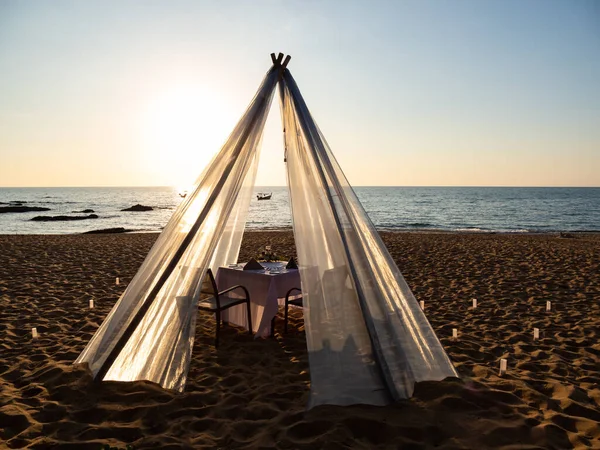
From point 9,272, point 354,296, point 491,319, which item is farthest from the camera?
point 9,272

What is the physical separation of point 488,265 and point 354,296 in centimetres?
792

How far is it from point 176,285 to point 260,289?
138 centimetres

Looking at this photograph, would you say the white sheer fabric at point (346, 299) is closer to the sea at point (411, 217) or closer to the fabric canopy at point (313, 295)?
the fabric canopy at point (313, 295)

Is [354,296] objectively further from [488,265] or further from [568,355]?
[488,265]

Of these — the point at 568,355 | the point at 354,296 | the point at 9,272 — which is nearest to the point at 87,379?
the point at 354,296

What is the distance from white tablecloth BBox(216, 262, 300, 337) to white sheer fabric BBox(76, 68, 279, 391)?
1.14m

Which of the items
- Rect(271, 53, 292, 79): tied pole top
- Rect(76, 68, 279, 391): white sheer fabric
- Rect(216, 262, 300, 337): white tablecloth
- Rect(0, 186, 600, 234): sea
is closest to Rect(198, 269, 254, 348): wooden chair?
Rect(216, 262, 300, 337): white tablecloth

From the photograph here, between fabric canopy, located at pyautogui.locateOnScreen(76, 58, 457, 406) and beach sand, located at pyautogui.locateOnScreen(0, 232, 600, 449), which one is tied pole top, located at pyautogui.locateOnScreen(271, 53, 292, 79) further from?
beach sand, located at pyautogui.locateOnScreen(0, 232, 600, 449)

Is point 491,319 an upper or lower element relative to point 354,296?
lower

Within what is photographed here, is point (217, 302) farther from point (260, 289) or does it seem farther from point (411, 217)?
point (411, 217)

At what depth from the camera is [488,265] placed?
1058cm

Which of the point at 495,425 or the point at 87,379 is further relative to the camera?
the point at 87,379

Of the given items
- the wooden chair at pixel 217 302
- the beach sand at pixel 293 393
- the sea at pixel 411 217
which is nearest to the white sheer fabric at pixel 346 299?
the beach sand at pixel 293 393

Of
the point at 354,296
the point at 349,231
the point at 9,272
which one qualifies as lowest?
the point at 9,272
